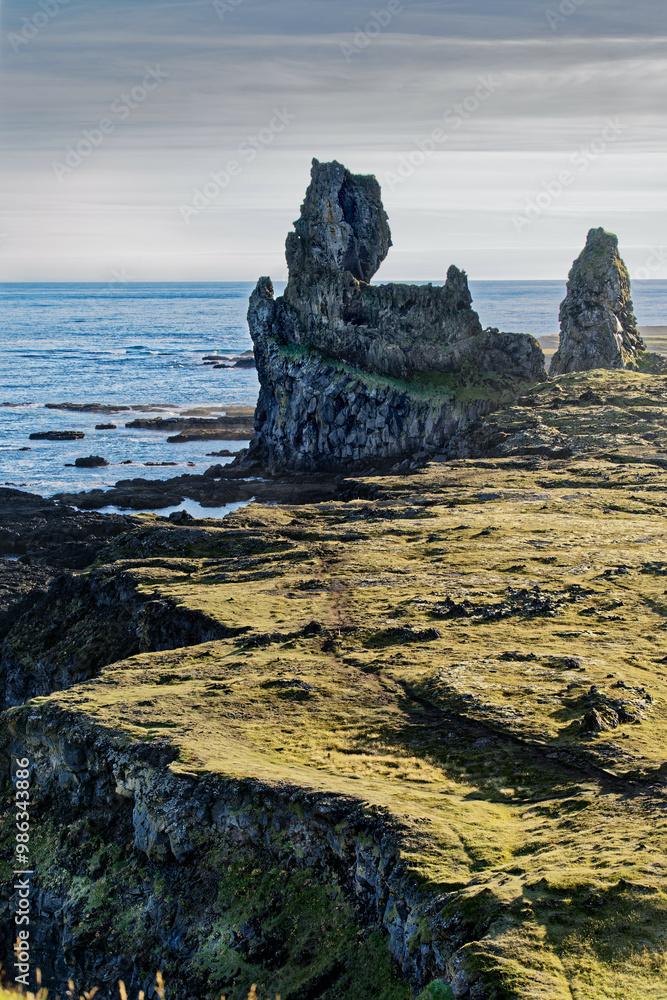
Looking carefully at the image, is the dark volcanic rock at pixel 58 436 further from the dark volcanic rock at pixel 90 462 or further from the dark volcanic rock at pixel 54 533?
the dark volcanic rock at pixel 54 533

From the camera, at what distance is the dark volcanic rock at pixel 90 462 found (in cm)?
11362

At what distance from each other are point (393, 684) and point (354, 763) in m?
6.06

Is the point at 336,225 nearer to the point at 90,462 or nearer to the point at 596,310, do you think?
the point at 596,310

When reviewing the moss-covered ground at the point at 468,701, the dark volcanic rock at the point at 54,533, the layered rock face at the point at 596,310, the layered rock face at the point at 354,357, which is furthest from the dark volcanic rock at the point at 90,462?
the layered rock face at the point at 596,310

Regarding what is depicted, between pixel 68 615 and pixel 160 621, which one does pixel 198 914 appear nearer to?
pixel 160 621

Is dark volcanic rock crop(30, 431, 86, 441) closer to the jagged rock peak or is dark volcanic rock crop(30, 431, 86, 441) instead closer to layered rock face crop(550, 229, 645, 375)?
the jagged rock peak

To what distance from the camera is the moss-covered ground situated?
1817cm

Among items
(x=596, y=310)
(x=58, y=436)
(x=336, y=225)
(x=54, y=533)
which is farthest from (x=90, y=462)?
(x=596, y=310)

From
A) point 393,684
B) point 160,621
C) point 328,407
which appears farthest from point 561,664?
point 328,407

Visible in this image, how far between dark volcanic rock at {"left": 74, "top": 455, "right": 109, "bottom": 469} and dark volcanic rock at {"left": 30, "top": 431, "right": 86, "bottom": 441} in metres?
20.2

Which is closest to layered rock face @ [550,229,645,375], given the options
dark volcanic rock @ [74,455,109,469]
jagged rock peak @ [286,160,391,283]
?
jagged rock peak @ [286,160,391,283]

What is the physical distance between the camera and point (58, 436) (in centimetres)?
13488

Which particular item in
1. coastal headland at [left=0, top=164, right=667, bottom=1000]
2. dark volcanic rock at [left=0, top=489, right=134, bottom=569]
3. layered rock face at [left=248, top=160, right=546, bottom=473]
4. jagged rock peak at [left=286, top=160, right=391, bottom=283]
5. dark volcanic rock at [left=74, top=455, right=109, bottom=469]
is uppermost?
jagged rock peak at [left=286, top=160, right=391, bottom=283]

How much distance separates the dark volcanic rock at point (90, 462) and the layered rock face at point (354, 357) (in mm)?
20908
